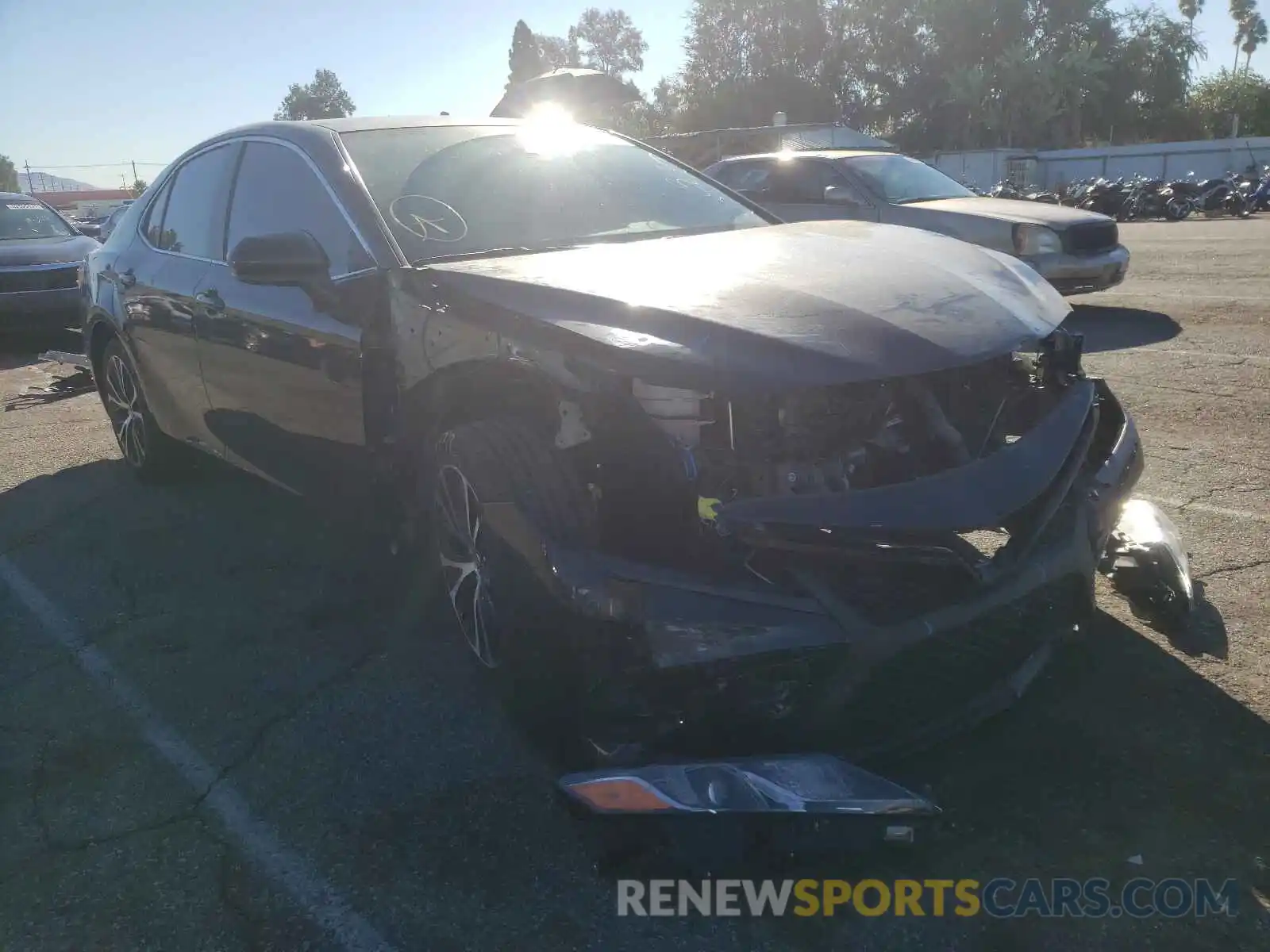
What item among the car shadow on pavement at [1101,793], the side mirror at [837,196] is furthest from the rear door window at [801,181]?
the car shadow on pavement at [1101,793]

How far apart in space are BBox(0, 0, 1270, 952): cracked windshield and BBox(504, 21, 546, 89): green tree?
58.4 meters

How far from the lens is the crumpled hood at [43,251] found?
1050 centimetres

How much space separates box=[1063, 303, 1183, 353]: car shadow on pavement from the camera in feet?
25.3

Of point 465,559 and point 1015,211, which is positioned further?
point 1015,211

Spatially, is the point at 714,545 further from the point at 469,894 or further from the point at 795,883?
the point at 469,894

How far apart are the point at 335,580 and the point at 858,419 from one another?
238 cm

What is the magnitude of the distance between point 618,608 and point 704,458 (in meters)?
0.46

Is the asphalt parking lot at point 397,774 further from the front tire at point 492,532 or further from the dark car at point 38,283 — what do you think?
the dark car at point 38,283

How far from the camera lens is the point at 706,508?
220 cm

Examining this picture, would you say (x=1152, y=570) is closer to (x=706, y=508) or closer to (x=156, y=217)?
(x=706, y=508)

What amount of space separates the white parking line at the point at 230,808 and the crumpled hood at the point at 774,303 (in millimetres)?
1320

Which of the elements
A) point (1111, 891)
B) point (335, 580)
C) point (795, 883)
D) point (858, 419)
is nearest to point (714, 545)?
point (858, 419)

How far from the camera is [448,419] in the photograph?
113 inches

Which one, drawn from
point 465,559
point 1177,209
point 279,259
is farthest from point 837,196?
point 1177,209
